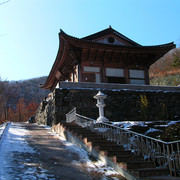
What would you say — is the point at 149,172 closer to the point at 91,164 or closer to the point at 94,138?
the point at 91,164

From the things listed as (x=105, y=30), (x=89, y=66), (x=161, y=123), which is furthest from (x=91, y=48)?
(x=161, y=123)

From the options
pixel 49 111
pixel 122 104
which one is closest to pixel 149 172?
pixel 122 104

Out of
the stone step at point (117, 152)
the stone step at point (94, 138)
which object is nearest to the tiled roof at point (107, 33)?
the stone step at point (94, 138)

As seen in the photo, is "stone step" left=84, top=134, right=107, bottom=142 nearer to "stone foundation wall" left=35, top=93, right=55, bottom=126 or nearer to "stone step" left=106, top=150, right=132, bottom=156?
"stone step" left=106, top=150, right=132, bottom=156

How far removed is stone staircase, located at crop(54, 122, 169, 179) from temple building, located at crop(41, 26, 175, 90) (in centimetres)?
933

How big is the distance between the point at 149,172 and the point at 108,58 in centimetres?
1411

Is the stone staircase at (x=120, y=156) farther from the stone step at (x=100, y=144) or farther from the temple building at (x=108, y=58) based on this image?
the temple building at (x=108, y=58)

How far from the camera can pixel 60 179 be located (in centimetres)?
532

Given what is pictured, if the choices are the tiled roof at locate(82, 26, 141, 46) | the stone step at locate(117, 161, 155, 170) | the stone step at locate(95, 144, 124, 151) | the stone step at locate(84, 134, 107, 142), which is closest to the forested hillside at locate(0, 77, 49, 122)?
the tiled roof at locate(82, 26, 141, 46)

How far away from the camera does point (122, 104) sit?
1603 centimetres

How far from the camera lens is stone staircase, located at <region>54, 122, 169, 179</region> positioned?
5.89 m

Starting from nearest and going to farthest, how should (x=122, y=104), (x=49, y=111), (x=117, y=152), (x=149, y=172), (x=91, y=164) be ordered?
1. (x=149, y=172)
2. (x=91, y=164)
3. (x=117, y=152)
4. (x=122, y=104)
5. (x=49, y=111)

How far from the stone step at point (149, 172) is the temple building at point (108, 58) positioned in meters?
12.3

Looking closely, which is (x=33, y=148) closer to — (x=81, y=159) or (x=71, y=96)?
(x=81, y=159)
